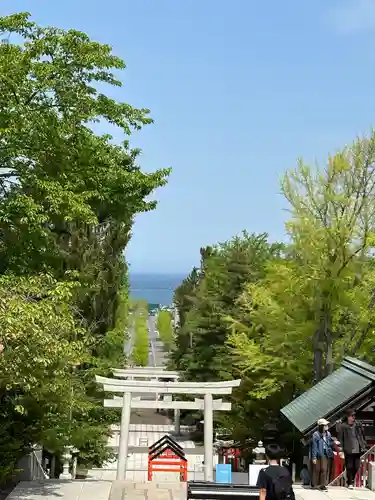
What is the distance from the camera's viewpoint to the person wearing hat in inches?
557

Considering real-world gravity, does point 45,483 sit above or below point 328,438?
below

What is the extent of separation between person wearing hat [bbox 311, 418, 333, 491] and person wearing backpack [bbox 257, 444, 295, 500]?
235 inches

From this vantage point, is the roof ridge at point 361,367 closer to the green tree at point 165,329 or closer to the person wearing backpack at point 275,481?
the person wearing backpack at point 275,481

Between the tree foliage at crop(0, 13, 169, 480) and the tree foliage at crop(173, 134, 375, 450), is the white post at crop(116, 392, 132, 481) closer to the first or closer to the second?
the tree foliage at crop(0, 13, 169, 480)

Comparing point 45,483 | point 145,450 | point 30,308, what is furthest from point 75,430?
point 145,450

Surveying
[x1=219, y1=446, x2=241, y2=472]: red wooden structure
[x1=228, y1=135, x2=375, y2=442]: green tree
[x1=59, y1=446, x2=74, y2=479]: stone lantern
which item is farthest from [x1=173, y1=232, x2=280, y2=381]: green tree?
[x1=59, y1=446, x2=74, y2=479]: stone lantern

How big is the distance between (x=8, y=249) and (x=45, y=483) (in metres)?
4.76

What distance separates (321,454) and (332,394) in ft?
9.35

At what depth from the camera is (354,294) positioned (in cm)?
2461

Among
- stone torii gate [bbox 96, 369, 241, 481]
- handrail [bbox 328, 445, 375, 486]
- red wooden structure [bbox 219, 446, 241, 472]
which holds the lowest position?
red wooden structure [bbox 219, 446, 241, 472]

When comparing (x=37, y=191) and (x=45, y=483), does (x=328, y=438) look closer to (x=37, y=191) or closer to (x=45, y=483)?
(x=45, y=483)

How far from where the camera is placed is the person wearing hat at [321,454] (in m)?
14.2

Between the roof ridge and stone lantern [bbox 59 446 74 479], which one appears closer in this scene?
the roof ridge

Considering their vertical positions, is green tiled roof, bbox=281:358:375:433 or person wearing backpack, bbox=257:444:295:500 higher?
green tiled roof, bbox=281:358:375:433
